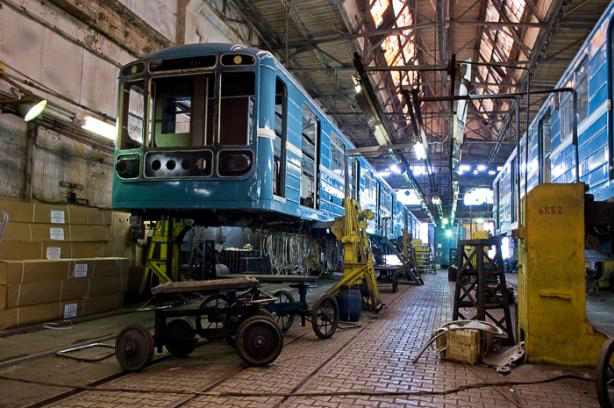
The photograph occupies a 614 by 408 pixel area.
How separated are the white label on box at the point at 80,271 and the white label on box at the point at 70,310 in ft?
1.37

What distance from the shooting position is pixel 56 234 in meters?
6.63

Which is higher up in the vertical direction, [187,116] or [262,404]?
[187,116]

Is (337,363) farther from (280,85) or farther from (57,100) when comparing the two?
(57,100)

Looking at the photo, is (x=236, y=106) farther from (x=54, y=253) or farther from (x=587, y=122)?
(x=587, y=122)

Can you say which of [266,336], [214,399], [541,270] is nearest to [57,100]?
[266,336]

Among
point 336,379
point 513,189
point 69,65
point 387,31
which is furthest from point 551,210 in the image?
point 387,31

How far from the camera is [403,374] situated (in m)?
4.08

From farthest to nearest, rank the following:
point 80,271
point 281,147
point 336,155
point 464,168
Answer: point 464,168
point 336,155
point 80,271
point 281,147

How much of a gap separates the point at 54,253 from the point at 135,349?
3345mm

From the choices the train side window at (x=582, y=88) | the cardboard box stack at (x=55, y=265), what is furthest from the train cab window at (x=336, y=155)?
the cardboard box stack at (x=55, y=265)

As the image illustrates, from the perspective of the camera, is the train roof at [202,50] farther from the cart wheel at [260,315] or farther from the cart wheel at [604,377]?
the cart wheel at [604,377]

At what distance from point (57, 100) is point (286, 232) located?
407 cm

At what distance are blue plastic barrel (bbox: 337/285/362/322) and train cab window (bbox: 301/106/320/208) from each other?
4.53 feet

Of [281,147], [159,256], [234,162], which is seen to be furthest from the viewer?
[159,256]
